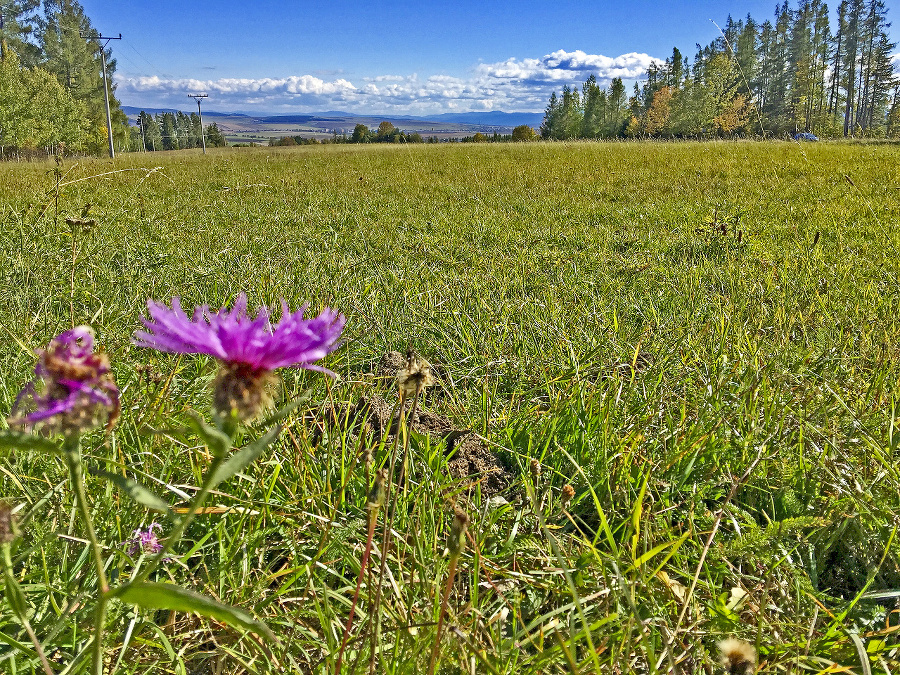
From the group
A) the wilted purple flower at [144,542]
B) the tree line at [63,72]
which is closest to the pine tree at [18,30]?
the tree line at [63,72]

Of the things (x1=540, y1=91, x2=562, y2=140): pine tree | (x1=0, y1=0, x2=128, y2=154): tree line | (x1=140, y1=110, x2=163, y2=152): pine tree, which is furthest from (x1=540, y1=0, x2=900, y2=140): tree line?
(x1=140, y1=110, x2=163, y2=152): pine tree

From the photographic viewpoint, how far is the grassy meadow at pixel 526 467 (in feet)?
3.51

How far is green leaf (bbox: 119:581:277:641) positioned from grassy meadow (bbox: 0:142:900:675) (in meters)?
0.13

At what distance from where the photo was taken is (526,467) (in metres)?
1.61

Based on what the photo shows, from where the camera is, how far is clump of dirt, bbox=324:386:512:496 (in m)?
1.59

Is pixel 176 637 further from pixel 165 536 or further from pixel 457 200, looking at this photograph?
pixel 457 200

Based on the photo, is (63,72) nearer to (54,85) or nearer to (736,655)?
(54,85)

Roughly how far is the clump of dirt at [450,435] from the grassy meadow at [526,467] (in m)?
0.03

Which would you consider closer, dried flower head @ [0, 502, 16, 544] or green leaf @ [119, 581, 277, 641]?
green leaf @ [119, 581, 277, 641]

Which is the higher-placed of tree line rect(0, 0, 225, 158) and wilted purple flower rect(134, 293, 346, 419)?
tree line rect(0, 0, 225, 158)

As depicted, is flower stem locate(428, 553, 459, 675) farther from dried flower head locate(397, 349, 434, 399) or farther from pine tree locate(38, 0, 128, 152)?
pine tree locate(38, 0, 128, 152)

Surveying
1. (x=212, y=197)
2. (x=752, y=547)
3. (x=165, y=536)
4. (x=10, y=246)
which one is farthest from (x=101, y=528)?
(x=212, y=197)

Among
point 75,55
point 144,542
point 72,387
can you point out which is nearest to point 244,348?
point 72,387

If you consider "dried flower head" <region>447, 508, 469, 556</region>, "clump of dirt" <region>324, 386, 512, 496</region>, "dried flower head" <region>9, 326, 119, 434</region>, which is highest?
"dried flower head" <region>9, 326, 119, 434</region>
